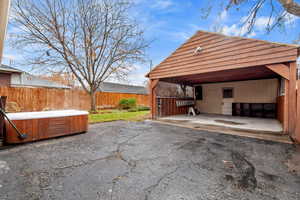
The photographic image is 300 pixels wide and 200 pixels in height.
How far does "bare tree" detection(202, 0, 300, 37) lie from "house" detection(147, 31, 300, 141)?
0.49 m

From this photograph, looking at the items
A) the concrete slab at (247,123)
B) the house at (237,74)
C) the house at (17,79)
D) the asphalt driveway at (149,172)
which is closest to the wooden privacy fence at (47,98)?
the house at (17,79)

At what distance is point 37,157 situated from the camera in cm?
242

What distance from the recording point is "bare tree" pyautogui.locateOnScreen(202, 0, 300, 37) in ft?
10.4

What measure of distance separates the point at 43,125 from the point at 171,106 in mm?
6481

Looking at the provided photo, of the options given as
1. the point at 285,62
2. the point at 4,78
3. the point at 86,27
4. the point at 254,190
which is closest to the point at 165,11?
the point at 285,62

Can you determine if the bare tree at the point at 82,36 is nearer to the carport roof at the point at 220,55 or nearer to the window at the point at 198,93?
the carport roof at the point at 220,55

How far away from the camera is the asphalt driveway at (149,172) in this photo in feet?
4.80

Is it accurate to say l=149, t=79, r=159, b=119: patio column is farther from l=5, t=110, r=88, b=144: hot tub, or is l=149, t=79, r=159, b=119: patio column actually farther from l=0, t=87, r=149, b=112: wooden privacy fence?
l=0, t=87, r=149, b=112: wooden privacy fence

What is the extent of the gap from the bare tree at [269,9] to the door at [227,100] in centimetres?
555

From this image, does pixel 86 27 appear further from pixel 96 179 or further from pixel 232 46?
pixel 96 179

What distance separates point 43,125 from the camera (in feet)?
11.3

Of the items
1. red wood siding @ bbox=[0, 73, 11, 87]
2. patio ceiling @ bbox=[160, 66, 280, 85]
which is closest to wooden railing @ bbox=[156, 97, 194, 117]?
patio ceiling @ bbox=[160, 66, 280, 85]

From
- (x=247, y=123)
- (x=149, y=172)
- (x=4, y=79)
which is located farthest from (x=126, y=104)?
(x=149, y=172)

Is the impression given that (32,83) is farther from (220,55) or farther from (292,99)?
(292,99)
